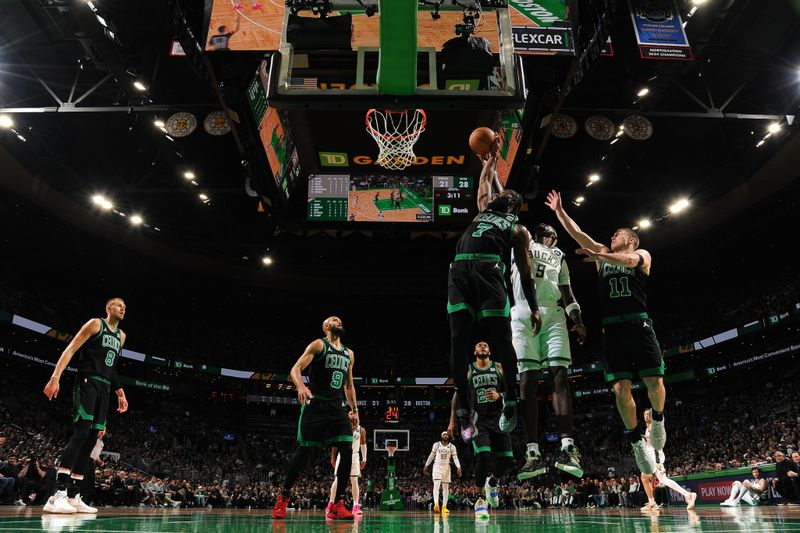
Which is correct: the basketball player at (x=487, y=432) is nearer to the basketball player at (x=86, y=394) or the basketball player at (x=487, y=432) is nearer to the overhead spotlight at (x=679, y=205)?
the basketball player at (x=86, y=394)

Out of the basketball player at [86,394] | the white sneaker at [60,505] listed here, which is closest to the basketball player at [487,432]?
the basketball player at [86,394]

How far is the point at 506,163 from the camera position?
492 inches

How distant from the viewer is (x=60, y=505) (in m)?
6.32

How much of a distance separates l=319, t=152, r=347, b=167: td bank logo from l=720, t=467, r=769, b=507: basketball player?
521 inches

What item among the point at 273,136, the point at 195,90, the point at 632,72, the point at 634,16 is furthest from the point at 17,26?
the point at 632,72

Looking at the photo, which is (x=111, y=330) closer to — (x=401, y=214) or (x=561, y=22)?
(x=401, y=214)

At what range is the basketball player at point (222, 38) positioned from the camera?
8805 mm

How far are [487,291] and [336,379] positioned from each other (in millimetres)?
2672

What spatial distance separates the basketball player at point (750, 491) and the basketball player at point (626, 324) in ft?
35.8

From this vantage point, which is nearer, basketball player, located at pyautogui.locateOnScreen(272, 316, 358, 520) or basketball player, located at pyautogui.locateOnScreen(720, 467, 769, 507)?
basketball player, located at pyautogui.locateOnScreen(272, 316, 358, 520)

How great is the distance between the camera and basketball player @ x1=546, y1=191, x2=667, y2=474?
577cm

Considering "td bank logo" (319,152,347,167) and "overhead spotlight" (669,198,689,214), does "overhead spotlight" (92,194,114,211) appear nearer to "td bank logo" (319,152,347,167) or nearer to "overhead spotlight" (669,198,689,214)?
"td bank logo" (319,152,347,167)

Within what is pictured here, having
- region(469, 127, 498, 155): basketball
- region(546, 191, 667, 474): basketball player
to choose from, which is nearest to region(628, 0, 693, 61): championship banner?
region(546, 191, 667, 474): basketball player

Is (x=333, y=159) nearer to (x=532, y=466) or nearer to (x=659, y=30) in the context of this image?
(x=659, y=30)
